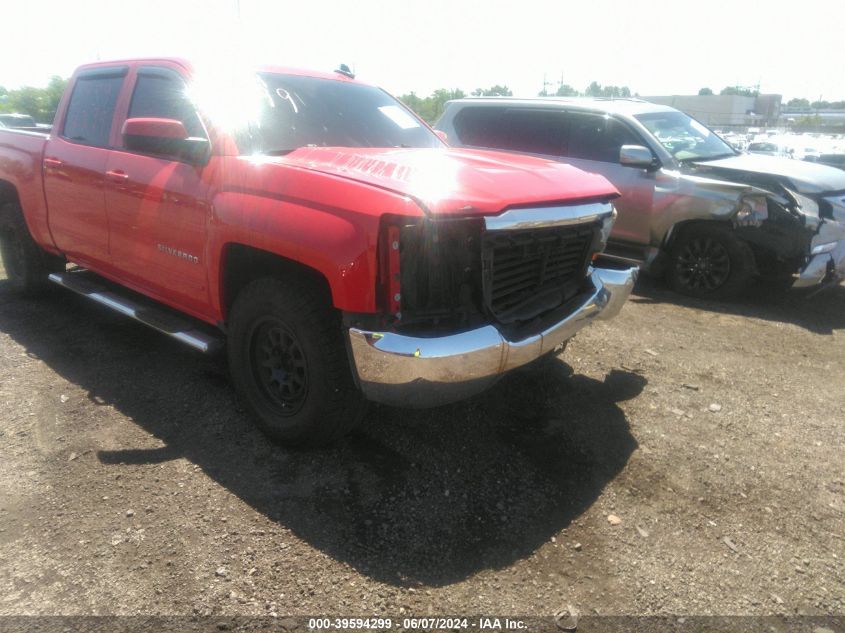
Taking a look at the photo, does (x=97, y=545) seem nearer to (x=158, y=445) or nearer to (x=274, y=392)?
(x=158, y=445)

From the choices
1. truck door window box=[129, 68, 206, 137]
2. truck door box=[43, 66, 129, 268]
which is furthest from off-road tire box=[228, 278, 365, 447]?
truck door box=[43, 66, 129, 268]

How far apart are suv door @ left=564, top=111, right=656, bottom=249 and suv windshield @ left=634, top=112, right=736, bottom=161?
32 centimetres

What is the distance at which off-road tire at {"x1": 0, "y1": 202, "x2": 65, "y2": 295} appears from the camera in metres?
5.32

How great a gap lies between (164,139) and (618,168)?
4602 mm

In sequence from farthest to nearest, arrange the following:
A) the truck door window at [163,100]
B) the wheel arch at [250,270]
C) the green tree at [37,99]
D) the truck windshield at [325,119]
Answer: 1. the green tree at [37,99]
2. the truck door window at [163,100]
3. the truck windshield at [325,119]
4. the wheel arch at [250,270]

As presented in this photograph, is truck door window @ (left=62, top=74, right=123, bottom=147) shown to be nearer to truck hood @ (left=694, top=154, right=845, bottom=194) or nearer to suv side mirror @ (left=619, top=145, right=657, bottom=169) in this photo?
suv side mirror @ (left=619, top=145, right=657, bottom=169)

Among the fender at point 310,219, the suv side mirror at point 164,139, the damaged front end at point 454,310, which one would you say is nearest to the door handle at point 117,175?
the suv side mirror at point 164,139

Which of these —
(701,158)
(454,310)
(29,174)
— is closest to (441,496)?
(454,310)

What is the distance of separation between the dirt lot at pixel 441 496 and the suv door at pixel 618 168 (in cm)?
219

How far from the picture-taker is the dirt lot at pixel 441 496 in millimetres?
2311

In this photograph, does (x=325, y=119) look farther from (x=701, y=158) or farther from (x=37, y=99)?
(x=37, y=99)

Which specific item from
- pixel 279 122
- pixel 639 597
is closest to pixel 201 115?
pixel 279 122

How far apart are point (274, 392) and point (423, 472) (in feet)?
2.86

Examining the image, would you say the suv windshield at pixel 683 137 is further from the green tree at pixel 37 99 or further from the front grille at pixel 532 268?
the green tree at pixel 37 99
